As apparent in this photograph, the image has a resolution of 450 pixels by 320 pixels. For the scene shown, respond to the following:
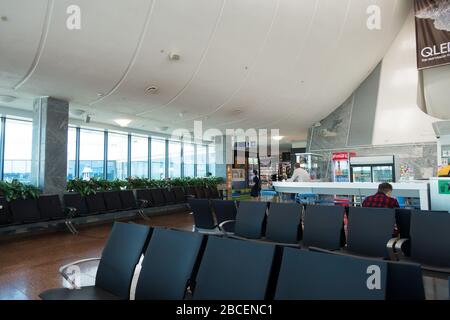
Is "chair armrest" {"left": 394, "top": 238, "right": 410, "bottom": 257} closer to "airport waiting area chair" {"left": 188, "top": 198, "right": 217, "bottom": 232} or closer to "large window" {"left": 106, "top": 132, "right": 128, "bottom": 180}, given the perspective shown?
"airport waiting area chair" {"left": 188, "top": 198, "right": 217, "bottom": 232}

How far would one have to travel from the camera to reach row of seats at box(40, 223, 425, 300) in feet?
3.91

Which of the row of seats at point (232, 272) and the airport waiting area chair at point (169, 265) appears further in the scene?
the airport waiting area chair at point (169, 265)

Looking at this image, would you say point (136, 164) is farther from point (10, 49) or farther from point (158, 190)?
point (10, 49)

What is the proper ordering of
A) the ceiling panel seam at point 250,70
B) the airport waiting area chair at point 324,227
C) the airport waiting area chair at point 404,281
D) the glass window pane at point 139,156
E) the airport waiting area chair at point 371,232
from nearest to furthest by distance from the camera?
the airport waiting area chair at point 404,281
the airport waiting area chair at point 371,232
the airport waiting area chair at point 324,227
the ceiling panel seam at point 250,70
the glass window pane at point 139,156

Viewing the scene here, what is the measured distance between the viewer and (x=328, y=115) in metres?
12.3

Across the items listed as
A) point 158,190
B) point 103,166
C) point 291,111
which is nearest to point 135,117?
point 158,190

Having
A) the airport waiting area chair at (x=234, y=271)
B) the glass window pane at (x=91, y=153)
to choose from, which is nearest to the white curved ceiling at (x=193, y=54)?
the glass window pane at (x=91, y=153)

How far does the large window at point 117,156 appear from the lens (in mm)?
11844

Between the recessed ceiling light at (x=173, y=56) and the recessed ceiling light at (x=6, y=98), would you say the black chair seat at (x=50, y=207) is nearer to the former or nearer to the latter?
the recessed ceiling light at (x=6, y=98)

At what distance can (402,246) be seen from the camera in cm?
273

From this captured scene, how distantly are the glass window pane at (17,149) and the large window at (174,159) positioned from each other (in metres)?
6.32

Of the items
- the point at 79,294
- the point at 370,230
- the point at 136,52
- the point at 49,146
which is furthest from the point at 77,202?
the point at 370,230

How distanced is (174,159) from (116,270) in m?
13.0

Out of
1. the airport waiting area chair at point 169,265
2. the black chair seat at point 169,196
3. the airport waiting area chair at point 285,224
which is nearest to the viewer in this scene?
the airport waiting area chair at point 169,265
